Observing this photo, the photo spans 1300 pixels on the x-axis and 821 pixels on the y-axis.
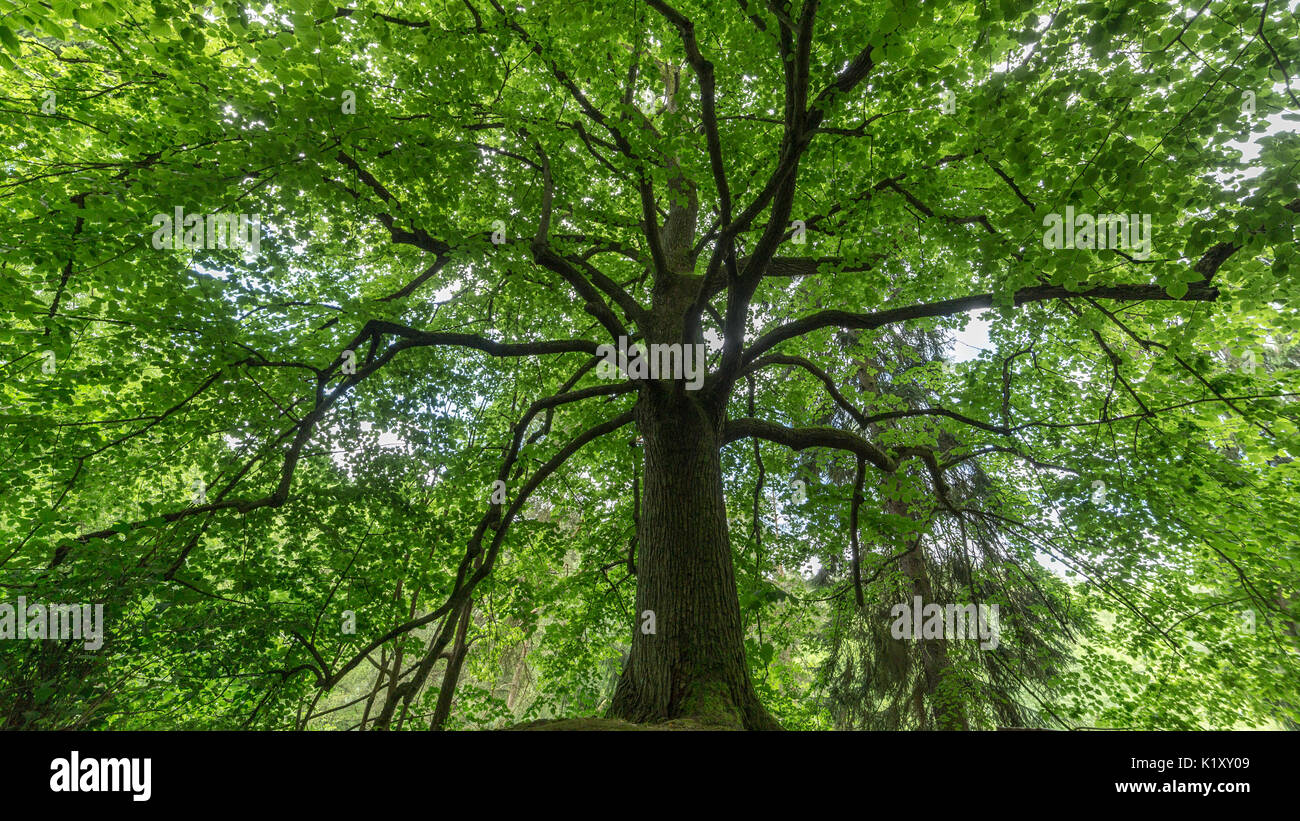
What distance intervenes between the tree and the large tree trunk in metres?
0.03

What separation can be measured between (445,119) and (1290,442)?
7.56 metres

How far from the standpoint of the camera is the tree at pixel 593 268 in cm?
338

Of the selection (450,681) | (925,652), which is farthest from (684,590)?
(925,652)

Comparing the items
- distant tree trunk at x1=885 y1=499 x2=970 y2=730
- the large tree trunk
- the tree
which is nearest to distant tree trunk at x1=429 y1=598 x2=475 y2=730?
the tree

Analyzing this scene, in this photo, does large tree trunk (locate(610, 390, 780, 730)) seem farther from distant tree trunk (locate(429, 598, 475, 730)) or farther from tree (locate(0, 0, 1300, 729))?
distant tree trunk (locate(429, 598, 475, 730))

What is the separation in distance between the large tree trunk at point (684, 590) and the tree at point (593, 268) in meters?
0.03

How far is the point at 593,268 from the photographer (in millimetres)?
5500

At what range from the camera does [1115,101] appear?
10.7 feet

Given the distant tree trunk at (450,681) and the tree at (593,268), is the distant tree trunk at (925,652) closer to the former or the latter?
the tree at (593,268)

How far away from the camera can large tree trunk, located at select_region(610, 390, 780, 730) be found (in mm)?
3531

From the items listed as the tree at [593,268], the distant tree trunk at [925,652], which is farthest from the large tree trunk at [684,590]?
the distant tree trunk at [925,652]

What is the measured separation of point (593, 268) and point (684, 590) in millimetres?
3324
